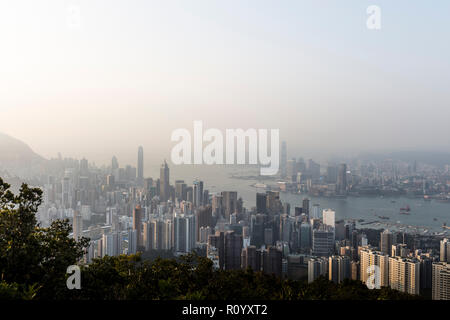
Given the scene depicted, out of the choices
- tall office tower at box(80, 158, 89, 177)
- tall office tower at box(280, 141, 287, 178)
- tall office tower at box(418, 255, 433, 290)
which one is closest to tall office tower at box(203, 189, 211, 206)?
tall office tower at box(280, 141, 287, 178)

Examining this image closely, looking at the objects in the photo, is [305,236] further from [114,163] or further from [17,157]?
[17,157]

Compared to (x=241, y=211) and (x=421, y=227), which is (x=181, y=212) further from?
(x=421, y=227)

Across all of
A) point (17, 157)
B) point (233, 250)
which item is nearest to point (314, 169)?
point (233, 250)

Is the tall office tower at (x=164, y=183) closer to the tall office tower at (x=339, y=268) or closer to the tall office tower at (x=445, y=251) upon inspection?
the tall office tower at (x=339, y=268)

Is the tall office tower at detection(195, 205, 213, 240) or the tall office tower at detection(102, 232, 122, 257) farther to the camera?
the tall office tower at detection(195, 205, 213, 240)

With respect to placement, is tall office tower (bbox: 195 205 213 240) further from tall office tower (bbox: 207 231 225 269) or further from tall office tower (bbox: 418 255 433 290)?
tall office tower (bbox: 418 255 433 290)

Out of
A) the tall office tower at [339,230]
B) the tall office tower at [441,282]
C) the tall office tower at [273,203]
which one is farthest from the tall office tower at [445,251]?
the tall office tower at [273,203]

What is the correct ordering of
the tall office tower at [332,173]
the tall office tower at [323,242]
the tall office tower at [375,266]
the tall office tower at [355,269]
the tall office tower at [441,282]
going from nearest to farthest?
the tall office tower at [441,282] → the tall office tower at [375,266] → the tall office tower at [355,269] → the tall office tower at [332,173] → the tall office tower at [323,242]
